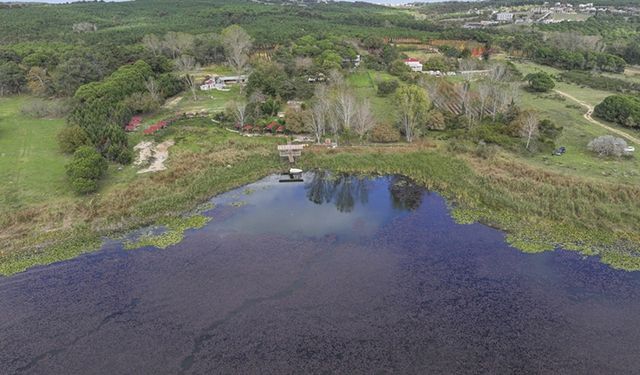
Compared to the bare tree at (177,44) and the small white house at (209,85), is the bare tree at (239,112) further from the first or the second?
the bare tree at (177,44)

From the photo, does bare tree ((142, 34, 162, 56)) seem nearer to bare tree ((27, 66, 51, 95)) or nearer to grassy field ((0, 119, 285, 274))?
bare tree ((27, 66, 51, 95))

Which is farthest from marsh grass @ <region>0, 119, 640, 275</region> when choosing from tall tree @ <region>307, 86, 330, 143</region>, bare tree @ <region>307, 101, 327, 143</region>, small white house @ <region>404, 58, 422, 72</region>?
small white house @ <region>404, 58, 422, 72</region>

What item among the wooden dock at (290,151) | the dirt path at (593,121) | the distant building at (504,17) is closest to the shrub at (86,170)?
the wooden dock at (290,151)

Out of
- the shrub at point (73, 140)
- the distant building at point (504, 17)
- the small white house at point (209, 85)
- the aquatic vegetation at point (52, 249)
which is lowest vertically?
the aquatic vegetation at point (52, 249)

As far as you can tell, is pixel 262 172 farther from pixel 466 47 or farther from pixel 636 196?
pixel 466 47

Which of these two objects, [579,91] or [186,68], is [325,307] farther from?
[579,91]

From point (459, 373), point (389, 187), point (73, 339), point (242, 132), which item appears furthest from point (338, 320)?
point (242, 132)
